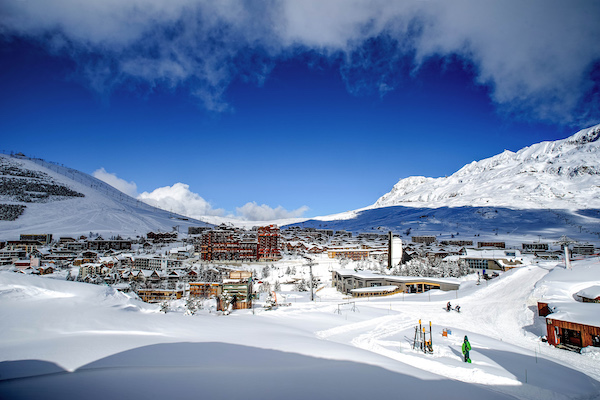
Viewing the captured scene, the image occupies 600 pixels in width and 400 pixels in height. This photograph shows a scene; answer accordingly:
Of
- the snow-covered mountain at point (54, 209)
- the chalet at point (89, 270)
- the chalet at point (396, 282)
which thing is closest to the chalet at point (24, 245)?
the snow-covered mountain at point (54, 209)

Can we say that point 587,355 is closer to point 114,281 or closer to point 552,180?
point 114,281

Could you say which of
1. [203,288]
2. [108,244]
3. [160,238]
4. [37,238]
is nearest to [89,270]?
[203,288]

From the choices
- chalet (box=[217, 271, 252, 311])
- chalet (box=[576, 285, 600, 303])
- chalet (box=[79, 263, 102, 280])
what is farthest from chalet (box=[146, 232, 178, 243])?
chalet (box=[576, 285, 600, 303])

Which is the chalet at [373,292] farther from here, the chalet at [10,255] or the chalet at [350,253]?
the chalet at [10,255]

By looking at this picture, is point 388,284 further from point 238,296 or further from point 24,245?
point 24,245

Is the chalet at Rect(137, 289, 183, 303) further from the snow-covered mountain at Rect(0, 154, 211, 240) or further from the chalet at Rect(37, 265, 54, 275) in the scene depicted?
the snow-covered mountain at Rect(0, 154, 211, 240)

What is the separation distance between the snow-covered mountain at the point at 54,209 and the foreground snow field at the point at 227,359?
106619 millimetres

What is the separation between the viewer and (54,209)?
120750mm

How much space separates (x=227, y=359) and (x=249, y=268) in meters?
54.6

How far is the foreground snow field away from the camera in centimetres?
471

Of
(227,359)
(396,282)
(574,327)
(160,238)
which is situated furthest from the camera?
(160,238)

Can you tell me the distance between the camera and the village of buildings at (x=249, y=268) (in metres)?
32.3

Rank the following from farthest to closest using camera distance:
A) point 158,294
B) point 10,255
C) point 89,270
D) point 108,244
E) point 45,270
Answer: point 108,244 → point 10,255 → point 89,270 → point 45,270 → point 158,294

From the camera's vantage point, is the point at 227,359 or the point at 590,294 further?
the point at 590,294
